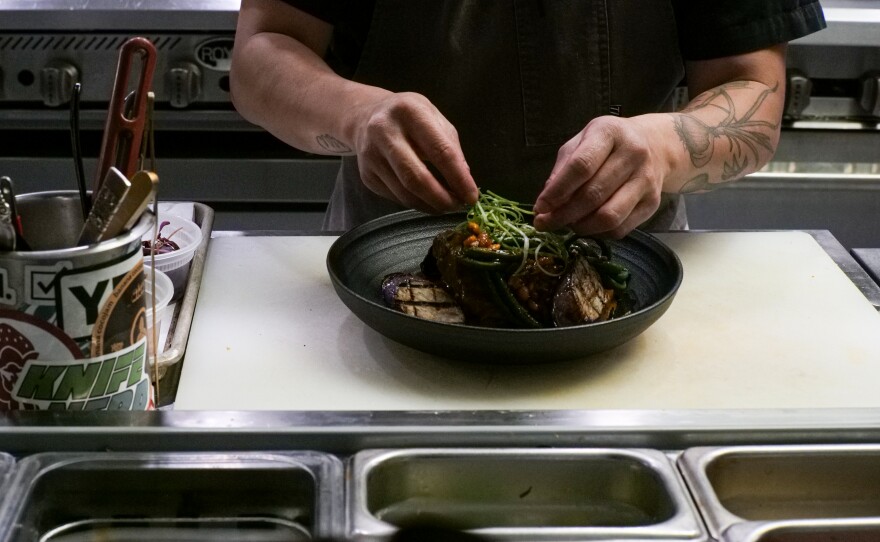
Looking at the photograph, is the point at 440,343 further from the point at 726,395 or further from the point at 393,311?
the point at 726,395

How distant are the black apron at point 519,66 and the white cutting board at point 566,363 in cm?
43

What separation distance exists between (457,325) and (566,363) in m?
0.19

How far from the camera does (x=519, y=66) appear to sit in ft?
6.04

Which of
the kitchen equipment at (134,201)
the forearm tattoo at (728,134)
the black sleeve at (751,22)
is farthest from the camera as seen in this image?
the black sleeve at (751,22)

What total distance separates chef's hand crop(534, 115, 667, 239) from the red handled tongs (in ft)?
1.95

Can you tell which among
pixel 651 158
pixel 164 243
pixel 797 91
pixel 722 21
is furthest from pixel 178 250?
pixel 797 91

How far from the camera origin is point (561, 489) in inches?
38.4

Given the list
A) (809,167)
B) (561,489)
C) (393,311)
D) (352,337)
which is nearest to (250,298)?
(352,337)

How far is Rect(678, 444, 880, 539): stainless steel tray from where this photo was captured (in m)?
0.98

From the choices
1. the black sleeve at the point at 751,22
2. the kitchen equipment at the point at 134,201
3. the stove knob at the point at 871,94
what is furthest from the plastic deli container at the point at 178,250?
the stove knob at the point at 871,94

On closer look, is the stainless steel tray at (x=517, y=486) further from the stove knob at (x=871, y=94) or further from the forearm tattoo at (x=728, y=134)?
the stove knob at (x=871, y=94)

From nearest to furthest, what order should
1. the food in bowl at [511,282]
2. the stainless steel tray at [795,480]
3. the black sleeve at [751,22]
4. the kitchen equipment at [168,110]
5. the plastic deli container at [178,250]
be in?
the stainless steel tray at [795,480], the food in bowl at [511,282], the plastic deli container at [178,250], the black sleeve at [751,22], the kitchen equipment at [168,110]

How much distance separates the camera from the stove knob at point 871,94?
8.80 ft

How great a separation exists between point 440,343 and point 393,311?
0.24 feet
